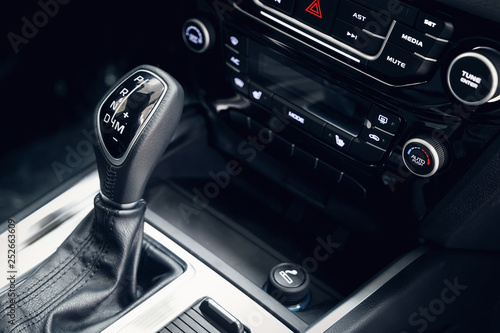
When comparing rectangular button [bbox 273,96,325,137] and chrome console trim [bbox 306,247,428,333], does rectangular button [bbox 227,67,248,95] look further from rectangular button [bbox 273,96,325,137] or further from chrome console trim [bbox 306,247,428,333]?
chrome console trim [bbox 306,247,428,333]

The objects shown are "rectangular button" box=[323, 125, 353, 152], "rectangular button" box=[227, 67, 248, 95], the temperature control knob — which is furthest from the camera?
"rectangular button" box=[227, 67, 248, 95]

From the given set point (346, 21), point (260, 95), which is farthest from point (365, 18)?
point (260, 95)

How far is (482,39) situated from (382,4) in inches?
4.9

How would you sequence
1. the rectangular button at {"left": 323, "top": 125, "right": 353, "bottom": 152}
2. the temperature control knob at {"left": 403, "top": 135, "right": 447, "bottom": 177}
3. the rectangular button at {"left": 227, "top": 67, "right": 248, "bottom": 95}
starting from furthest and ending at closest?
the rectangular button at {"left": 227, "top": 67, "right": 248, "bottom": 95} < the rectangular button at {"left": 323, "top": 125, "right": 353, "bottom": 152} < the temperature control knob at {"left": 403, "top": 135, "right": 447, "bottom": 177}

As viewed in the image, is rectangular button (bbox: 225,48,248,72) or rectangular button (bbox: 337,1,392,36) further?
rectangular button (bbox: 225,48,248,72)

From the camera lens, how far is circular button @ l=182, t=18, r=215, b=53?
0.94m

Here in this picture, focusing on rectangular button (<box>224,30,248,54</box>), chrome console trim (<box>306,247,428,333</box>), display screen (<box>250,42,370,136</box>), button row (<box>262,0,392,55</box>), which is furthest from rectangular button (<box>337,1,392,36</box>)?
chrome console trim (<box>306,247,428,333</box>)

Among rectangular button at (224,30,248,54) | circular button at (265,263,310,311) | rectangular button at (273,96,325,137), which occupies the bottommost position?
circular button at (265,263,310,311)

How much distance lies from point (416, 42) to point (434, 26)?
30 millimetres

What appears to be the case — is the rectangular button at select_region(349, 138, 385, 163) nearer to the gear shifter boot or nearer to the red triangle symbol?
the red triangle symbol

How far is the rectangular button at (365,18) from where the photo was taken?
710 mm

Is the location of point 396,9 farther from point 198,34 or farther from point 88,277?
point 88,277

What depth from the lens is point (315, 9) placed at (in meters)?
0.77

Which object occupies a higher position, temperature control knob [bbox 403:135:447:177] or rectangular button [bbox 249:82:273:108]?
temperature control knob [bbox 403:135:447:177]
